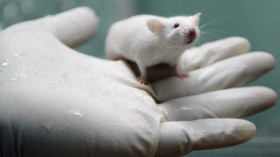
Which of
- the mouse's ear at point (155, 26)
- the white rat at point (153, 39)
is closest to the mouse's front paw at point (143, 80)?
the white rat at point (153, 39)

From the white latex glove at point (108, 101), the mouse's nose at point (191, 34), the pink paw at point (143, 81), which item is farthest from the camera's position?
the pink paw at point (143, 81)

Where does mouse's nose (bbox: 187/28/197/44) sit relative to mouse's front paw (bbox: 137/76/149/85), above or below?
above

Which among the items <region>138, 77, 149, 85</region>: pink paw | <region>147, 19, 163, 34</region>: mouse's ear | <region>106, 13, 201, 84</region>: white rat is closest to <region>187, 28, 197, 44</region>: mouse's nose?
<region>106, 13, 201, 84</region>: white rat

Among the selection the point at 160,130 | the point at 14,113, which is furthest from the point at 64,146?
the point at 160,130

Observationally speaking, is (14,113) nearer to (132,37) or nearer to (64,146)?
(64,146)

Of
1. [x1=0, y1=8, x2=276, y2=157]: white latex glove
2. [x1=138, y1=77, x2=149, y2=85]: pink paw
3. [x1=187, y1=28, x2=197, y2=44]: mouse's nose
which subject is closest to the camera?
[x1=0, y1=8, x2=276, y2=157]: white latex glove

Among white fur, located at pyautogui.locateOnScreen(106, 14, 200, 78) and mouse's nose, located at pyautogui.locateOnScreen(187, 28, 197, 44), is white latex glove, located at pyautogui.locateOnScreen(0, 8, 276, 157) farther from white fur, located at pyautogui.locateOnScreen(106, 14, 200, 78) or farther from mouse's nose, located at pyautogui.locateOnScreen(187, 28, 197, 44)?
mouse's nose, located at pyautogui.locateOnScreen(187, 28, 197, 44)

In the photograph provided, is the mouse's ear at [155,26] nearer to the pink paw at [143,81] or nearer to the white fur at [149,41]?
the white fur at [149,41]
